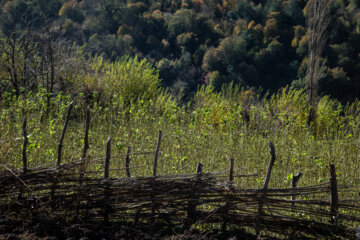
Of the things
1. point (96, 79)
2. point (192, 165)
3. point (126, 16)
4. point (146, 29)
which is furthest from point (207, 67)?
point (192, 165)

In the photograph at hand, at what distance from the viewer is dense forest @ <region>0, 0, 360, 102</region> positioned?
27.5 meters

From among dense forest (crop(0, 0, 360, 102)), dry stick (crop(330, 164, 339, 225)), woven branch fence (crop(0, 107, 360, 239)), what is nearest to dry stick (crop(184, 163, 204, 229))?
woven branch fence (crop(0, 107, 360, 239))

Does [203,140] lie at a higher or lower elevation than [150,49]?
lower

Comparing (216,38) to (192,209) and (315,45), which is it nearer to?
(315,45)

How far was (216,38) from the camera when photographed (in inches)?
1451

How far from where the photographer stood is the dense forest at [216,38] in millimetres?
27531

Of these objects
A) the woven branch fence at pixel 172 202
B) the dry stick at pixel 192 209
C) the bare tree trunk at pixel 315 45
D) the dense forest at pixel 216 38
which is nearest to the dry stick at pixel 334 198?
the woven branch fence at pixel 172 202

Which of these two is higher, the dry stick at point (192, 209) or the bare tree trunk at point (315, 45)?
the bare tree trunk at point (315, 45)

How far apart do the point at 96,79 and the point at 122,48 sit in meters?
26.8

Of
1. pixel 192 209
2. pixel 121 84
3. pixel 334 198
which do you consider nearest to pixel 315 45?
pixel 121 84

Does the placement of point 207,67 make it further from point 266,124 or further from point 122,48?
point 266,124

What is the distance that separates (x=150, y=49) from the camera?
37594 mm

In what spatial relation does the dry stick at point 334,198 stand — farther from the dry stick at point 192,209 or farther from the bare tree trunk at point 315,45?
the bare tree trunk at point 315,45

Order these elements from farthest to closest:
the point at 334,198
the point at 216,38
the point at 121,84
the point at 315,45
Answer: the point at 216,38, the point at 121,84, the point at 315,45, the point at 334,198
